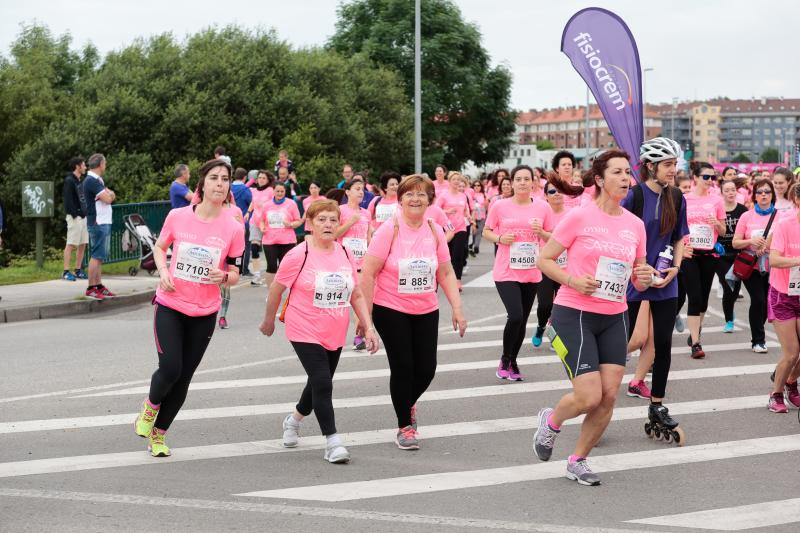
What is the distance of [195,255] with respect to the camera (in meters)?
6.83

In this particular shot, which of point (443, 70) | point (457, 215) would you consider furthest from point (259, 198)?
point (443, 70)

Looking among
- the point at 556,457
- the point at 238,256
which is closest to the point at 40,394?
the point at 238,256

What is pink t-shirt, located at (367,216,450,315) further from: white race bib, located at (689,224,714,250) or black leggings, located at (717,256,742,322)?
black leggings, located at (717,256,742,322)

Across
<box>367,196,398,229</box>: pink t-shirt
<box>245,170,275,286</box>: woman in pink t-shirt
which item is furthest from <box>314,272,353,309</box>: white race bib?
<box>245,170,275,286</box>: woman in pink t-shirt

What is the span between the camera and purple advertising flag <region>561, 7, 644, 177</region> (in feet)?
41.1

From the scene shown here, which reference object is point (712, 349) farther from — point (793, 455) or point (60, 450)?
point (60, 450)

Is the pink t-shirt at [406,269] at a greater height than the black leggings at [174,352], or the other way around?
the pink t-shirt at [406,269]

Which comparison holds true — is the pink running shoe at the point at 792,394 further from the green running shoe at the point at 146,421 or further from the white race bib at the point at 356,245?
the white race bib at the point at 356,245

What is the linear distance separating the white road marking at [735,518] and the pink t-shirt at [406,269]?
2.24 metres

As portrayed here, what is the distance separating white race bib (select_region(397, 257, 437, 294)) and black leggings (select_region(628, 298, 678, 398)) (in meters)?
1.53

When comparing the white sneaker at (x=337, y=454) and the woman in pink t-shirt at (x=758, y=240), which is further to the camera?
the woman in pink t-shirt at (x=758, y=240)

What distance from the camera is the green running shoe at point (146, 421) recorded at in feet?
22.7

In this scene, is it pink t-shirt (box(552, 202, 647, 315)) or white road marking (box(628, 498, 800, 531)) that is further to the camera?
pink t-shirt (box(552, 202, 647, 315))

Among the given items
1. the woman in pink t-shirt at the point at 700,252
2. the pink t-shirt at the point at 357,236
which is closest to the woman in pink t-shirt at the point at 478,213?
the pink t-shirt at the point at 357,236
